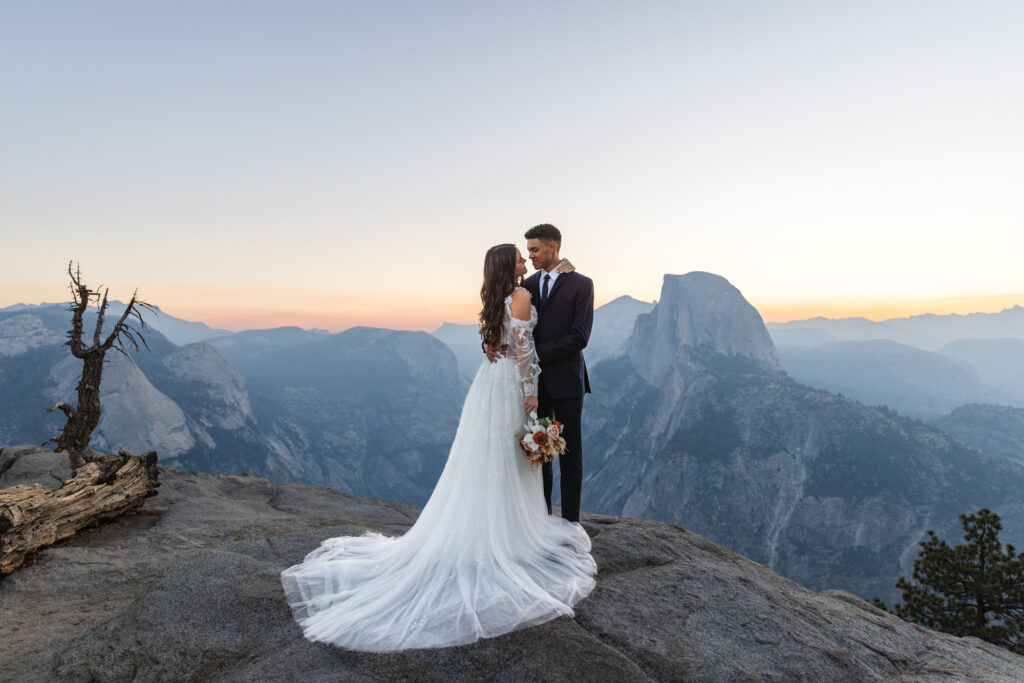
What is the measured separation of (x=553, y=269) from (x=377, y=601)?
13.7 feet

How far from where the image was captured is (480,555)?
523cm

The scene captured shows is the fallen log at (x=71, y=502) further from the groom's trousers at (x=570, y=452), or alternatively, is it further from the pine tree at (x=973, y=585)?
the pine tree at (x=973, y=585)

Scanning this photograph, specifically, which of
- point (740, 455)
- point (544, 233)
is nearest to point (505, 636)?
point (544, 233)

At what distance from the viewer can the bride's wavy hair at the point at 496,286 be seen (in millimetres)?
5746

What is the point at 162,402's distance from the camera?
5079 inches

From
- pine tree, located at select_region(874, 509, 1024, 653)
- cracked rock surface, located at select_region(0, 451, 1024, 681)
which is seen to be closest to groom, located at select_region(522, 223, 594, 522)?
cracked rock surface, located at select_region(0, 451, 1024, 681)

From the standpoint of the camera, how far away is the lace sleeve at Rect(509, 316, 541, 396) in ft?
19.0

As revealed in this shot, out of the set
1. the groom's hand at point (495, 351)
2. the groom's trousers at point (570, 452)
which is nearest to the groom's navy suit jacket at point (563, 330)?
the groom's trousers at point (570, 452)

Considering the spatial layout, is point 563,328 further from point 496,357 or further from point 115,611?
point 115,611

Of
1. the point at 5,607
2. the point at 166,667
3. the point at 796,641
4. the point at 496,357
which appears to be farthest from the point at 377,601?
the point at 5,607

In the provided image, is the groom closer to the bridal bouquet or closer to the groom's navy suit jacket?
the groom's navy suit jacket

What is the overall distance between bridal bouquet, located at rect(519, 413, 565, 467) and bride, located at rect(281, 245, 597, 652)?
0.87 ft

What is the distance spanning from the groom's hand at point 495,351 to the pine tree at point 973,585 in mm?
15286

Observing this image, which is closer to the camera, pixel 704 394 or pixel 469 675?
pixel 469 675
